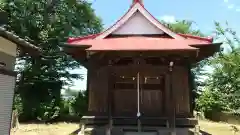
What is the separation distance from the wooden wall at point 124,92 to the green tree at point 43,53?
385 inches

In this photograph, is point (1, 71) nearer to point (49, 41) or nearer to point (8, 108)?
point (8, 108)

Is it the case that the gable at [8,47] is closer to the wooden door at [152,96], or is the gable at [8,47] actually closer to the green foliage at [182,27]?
the wooden door at [152,96]

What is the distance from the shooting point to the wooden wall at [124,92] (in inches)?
450

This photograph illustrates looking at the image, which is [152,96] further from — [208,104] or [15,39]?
[208,104]

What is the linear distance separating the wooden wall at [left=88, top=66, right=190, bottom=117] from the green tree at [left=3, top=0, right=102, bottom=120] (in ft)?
32.1

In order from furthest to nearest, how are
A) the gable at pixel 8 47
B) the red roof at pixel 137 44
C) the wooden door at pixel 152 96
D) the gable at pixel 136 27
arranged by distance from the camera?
1. the gable at pixel 136 27
2. the wooden door at pixel 152 96
3. the red roof at pixel 137 44
4. the gable at pixel 8 47

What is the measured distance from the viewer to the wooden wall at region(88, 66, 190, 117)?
11.4 m

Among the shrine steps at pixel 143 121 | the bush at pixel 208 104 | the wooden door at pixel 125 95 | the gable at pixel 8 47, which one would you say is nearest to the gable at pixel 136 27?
the wooden door at pixel 125 95

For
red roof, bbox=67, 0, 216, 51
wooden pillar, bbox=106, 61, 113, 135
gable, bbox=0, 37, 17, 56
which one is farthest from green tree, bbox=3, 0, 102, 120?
gable, bbox=0, 37, 17, 56

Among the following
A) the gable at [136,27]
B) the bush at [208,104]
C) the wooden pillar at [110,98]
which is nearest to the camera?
the wooden pillar at [110,98]

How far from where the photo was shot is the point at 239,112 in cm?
722

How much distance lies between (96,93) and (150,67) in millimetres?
2687

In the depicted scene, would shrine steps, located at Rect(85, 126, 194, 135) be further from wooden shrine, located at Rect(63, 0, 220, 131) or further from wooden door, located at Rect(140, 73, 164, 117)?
wooden door, located at Rect(140, 73, 164, 117)

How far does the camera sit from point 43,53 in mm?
22891
